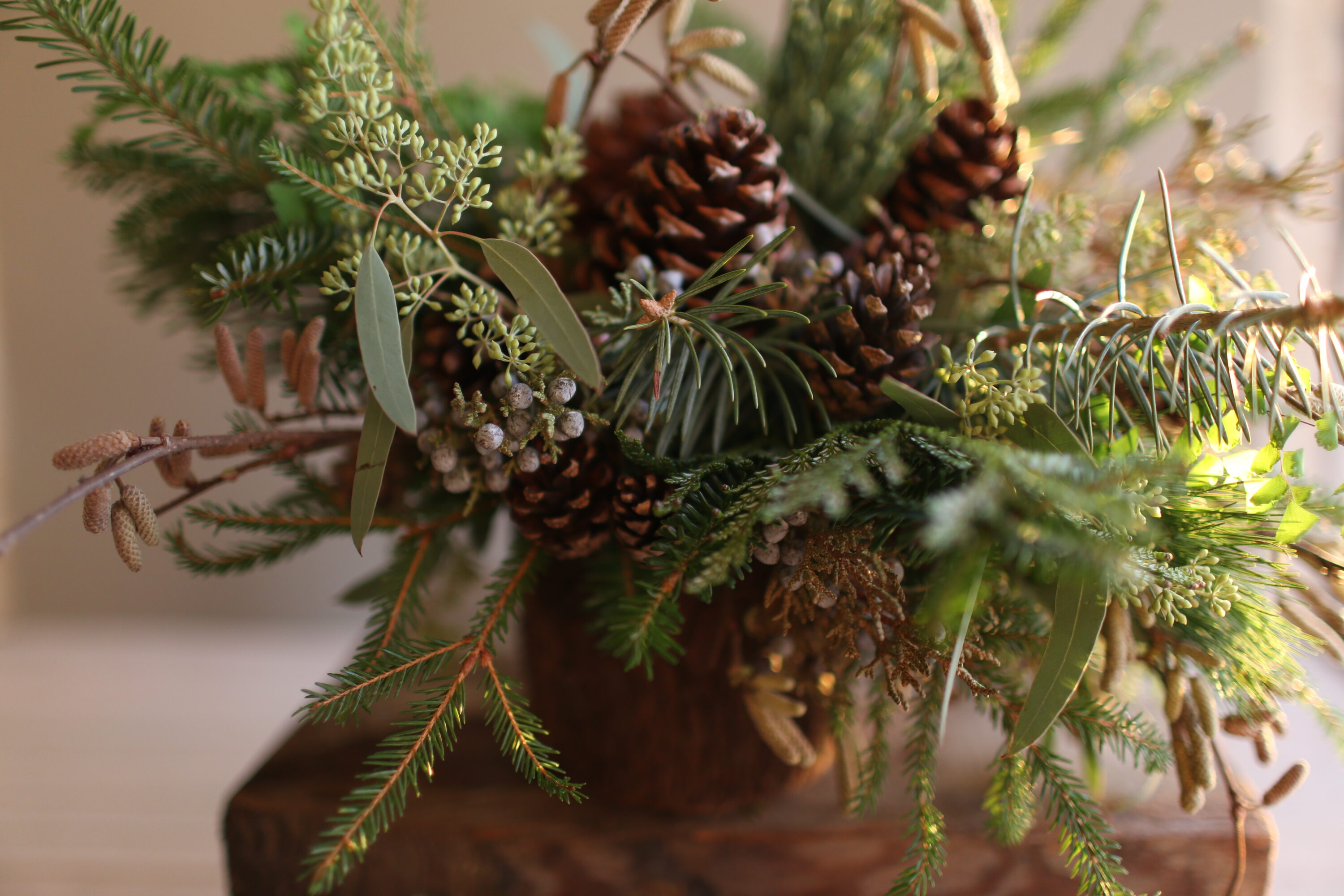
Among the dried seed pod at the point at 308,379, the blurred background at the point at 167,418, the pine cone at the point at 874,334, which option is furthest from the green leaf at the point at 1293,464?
the blurred background at the point at 167,418

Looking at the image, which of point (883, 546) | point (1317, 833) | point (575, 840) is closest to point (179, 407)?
point (575, 840)

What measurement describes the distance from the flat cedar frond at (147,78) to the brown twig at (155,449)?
0.12 metres

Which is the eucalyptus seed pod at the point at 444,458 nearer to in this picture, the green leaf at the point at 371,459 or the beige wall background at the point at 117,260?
the green leaf at the point at 371,459

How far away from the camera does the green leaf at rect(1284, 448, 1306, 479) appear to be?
249mm

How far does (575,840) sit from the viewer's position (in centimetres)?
37

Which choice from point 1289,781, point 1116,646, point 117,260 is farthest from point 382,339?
point 117,260

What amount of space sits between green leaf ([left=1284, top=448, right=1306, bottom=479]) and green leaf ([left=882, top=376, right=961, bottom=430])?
4.1 inches

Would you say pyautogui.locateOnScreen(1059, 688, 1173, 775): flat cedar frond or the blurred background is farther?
the blurred background

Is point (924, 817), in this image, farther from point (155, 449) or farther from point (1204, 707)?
point (155, 449)

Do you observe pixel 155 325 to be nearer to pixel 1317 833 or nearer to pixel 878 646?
pixel 878 646

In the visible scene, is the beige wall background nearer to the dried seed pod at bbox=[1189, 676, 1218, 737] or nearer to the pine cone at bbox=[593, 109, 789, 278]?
the pine cone at bbox=[593, 109, 789, 278]

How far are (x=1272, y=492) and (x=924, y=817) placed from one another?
160mm

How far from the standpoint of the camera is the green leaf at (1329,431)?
0.74ft

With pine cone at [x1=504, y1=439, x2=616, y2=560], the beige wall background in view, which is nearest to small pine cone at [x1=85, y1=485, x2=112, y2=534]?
pine cone at [x1=504, y1=439, x2=616, y2=560]
